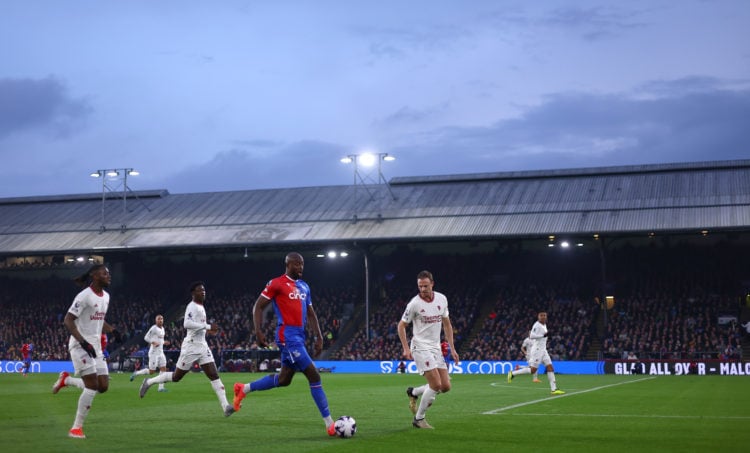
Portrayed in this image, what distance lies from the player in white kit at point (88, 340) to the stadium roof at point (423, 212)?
38.4 m

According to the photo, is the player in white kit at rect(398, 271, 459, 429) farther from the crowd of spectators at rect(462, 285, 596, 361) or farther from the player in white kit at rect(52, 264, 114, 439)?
the crowd of spectators at rect(462, 285, 596, 361)

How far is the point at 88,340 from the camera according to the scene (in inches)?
551

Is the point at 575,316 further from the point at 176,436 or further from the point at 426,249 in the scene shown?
the point at 176,436

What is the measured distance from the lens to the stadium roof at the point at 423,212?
51.2 m

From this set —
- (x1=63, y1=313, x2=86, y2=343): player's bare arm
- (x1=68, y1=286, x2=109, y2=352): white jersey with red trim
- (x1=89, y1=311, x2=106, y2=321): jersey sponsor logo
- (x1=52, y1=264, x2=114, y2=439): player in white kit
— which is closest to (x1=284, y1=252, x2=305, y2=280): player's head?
(x1=52, y1=264, x2=114, y2=439): player in white kit

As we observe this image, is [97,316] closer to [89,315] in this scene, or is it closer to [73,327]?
[89,315]

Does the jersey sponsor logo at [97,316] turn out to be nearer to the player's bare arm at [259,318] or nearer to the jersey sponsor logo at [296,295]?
the player's bare arm at [259,318]

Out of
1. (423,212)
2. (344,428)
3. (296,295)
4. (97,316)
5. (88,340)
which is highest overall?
(423,212)

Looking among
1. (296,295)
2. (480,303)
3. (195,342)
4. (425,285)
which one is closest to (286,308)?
(296,295)

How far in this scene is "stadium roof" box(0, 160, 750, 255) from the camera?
5122 cm

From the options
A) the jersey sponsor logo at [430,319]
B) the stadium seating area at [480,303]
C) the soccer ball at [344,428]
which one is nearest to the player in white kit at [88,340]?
the soccer ball at [344,428]

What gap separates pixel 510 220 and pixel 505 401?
32101 millimetres

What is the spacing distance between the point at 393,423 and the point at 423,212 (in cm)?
4123

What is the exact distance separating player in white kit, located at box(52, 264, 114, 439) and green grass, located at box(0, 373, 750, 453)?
1.84 ft
